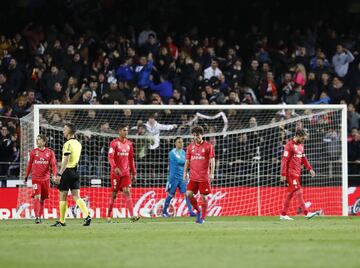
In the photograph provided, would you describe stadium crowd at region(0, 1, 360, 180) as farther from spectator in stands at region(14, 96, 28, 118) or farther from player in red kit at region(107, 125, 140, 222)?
player in red kit at region(107, 125, 140, 222)

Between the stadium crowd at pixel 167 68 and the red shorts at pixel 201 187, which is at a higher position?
the stadium crowd at pixel 167 68

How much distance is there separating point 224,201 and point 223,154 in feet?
4.40

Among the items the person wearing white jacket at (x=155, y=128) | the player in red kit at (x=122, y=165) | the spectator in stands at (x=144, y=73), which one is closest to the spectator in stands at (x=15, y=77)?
the spectator in stands at (x=144, y=73)

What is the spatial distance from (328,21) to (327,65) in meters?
3.49

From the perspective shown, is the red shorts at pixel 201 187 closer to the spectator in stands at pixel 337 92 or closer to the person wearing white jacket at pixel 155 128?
the person wearing white jacket at pixel 155 128

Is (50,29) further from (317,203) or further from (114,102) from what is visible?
(317,203)

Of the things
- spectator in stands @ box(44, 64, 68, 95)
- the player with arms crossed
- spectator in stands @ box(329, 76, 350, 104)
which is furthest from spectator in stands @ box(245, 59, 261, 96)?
spectator in stands @ box(44, 64, 68, 95)

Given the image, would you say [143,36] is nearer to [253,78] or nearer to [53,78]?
[253,78]

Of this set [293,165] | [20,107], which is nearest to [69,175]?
[293,165]

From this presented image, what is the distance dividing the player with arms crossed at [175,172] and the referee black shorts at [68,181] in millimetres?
5754

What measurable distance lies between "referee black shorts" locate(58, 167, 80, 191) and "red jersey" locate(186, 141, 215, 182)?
273 centimetres

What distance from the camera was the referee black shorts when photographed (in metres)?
20.6

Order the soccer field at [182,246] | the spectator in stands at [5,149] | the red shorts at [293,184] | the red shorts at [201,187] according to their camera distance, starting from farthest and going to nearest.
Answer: the spectator in stands at [5,149] < the red shorts at [293,184] < the red shorts at [201,187] < the soccer field at [182,246]

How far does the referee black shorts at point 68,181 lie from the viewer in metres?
20.6
